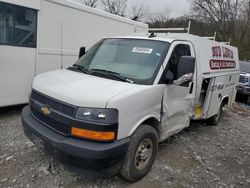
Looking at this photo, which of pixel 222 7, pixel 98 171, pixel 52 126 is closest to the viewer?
pixel 98 171

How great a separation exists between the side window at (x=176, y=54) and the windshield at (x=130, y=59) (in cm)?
17

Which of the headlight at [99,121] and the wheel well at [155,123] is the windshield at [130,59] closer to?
the wheel well at [155,123]

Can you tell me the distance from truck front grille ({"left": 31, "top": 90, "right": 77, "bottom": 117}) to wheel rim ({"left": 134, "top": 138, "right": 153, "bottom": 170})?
1.08 m

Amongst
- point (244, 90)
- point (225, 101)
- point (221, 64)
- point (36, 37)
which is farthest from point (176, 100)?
point (244, 90)

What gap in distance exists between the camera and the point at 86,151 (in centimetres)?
259

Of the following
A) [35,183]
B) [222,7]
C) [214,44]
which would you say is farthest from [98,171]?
[222,7]

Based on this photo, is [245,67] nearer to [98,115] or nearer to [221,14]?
[98,115]

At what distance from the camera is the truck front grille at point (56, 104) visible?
273 cm

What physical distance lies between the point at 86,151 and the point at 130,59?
1.69 meters

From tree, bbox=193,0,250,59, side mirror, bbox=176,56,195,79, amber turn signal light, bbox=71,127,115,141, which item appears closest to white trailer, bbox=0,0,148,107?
amber turn signal light, bbox=71,127,115,141

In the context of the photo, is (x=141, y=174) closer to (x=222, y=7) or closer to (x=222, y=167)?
(x=222, y=167)

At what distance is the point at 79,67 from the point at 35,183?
187cm

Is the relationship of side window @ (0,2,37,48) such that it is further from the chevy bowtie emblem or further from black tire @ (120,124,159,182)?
black tire @ (120,124,159,182)

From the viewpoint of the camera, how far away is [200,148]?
4727mm
